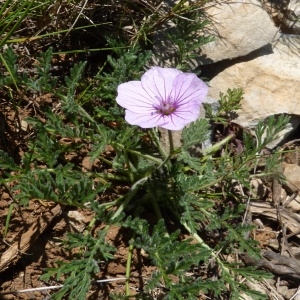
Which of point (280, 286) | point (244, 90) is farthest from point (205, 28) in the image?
point (280, 286)

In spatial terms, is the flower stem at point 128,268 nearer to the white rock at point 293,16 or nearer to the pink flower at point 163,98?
the pink flower at point 163,98

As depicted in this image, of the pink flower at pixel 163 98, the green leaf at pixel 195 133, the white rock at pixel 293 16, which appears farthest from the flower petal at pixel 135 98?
the white rock at pixel 293 16

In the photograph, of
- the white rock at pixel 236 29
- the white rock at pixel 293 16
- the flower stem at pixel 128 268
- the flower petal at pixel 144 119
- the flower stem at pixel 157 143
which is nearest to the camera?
the flower petal at pixel 144 119

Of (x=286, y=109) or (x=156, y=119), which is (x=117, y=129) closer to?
(x=156, y=119)

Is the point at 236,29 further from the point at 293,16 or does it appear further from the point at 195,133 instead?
the point at 195,133

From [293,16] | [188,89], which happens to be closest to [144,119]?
[188,89]

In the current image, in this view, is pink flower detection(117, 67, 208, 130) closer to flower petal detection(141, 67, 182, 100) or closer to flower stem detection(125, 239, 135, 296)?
flower petal detection(141, 67, 182, 100)
